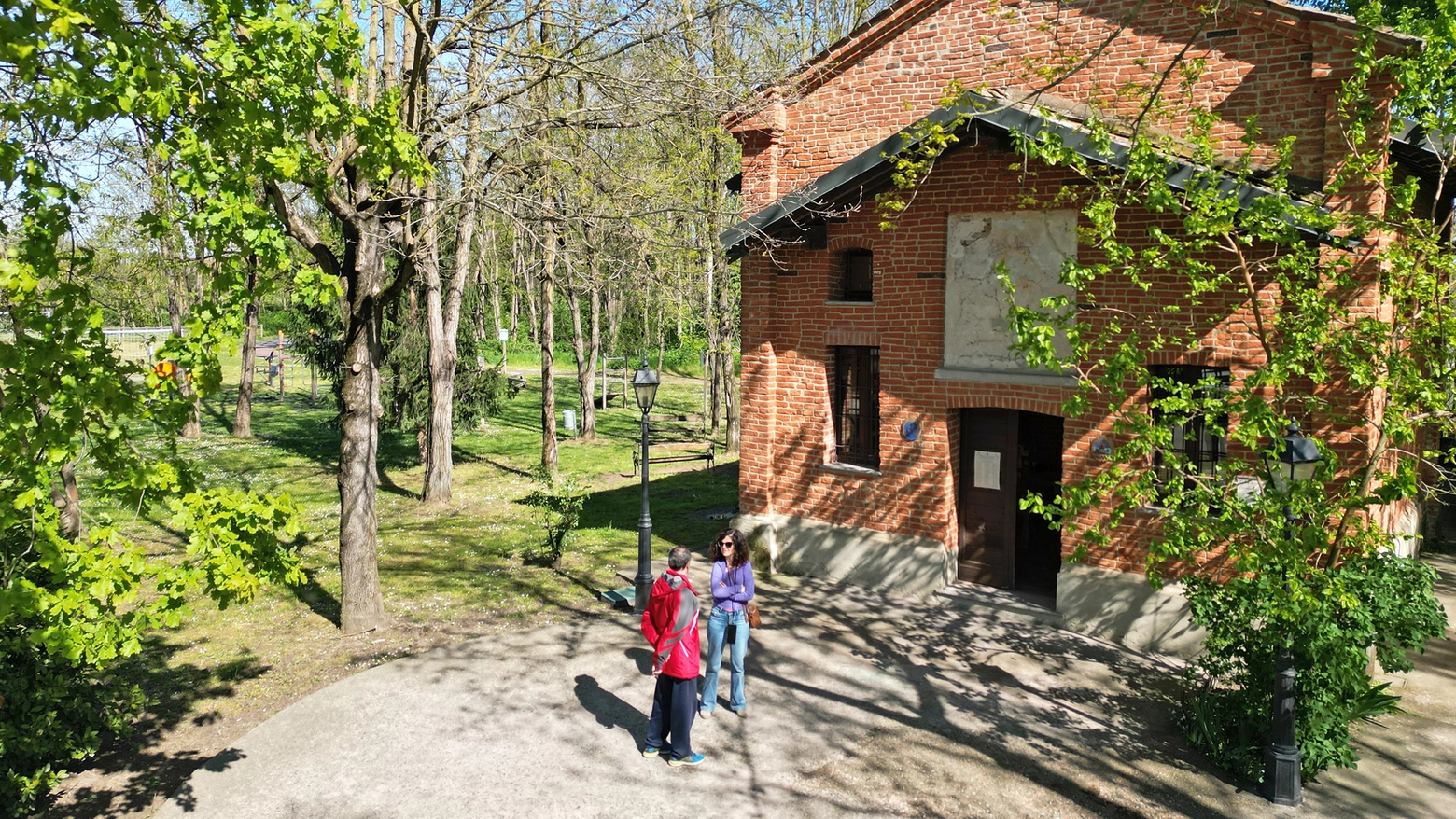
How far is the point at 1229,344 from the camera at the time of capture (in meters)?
9.71

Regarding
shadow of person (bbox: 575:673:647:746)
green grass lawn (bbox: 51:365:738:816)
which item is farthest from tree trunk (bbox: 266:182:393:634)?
shadow of person (bbox: 575:673:647:746)

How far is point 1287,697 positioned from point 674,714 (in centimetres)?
488

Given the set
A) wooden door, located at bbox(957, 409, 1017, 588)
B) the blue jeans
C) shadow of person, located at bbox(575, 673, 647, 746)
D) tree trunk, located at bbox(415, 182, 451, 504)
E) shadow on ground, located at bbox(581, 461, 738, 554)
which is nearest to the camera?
shadow of person, located at bbox(575, 673, 647, 746)

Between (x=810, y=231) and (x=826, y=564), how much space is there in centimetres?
462

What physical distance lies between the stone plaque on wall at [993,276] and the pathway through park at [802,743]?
3.41 metres

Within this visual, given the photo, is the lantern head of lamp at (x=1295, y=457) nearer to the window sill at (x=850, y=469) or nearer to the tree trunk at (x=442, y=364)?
the window sill at (x=850, y=469)

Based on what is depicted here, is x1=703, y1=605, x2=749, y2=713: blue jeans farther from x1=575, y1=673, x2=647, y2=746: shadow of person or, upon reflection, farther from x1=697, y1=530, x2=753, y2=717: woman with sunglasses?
x1=575, y1=673, x2=647, y2=746: shadow of person

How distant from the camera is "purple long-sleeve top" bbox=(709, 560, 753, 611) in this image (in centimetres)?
832

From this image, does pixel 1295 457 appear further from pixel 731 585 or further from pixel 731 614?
pixel 731 614

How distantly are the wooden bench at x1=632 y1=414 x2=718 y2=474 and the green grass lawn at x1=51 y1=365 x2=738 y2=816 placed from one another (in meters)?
0.43

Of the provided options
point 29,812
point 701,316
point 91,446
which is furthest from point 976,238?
point 701,316

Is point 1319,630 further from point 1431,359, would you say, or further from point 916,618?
point 916,618

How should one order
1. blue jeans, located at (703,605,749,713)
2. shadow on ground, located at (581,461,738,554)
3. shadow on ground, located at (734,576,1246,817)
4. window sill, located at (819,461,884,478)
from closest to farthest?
shadow on ground, located at (734,576,1246,817) → blue jeans, located at (703,605,749,713) → window sill, located at (819,461,884,478) → shadow on ground, located at (581,461,738,554)

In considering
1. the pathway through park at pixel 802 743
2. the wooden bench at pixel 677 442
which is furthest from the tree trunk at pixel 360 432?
the wooden bench at pixel 677 442
